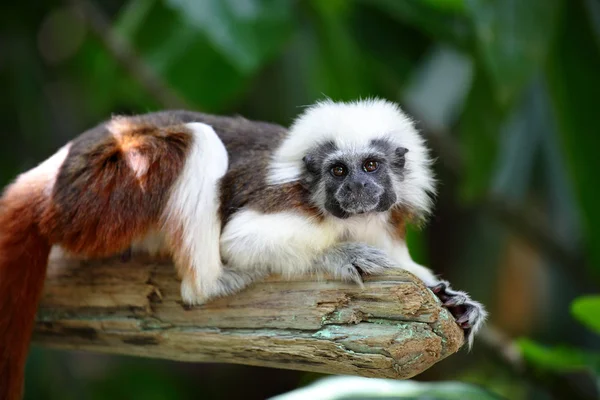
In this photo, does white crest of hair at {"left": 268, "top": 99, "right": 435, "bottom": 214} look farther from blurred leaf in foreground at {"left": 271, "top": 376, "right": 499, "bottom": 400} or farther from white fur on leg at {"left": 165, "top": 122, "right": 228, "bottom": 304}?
blurred leaf in foreground at {"left": 271, "top": 376, "right": 499, "bottom": 400}

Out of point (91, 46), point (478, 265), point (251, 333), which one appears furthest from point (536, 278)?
point (251, 333)

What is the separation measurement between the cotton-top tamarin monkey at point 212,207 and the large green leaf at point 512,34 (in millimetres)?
1067

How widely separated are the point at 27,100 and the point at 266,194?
3.74 metres

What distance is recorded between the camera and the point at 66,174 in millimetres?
→ 2719

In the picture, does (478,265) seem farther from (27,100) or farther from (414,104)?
(27,100)

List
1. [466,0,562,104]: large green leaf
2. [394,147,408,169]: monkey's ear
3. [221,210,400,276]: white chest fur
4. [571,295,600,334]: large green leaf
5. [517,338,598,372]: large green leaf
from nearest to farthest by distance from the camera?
1. [221,210,400,276]: white chest fur
2. [394,147,408,169]: monkey's ear
3. [571,295,600,334]: large green leaf
4. [517,338,598,372]: large green leaf
5. [466,0,562,104]: large green leaf

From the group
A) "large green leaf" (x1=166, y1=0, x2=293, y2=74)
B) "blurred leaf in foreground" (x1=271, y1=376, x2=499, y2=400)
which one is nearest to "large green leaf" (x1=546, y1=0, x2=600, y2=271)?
"blurred leaf in foreground" (x1=271, y1=376, x2=499, y2=400)

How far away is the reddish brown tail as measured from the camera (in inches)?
105

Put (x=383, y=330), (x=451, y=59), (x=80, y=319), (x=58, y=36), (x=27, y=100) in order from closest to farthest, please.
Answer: (x=383, y=330) → (x=80, y=319) → (x=27, y=100) → (x=451, y=59) → (x=58, y=36)

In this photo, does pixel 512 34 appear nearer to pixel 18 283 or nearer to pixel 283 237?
pixel 283 237

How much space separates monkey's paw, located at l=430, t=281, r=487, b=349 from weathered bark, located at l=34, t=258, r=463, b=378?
6 cm

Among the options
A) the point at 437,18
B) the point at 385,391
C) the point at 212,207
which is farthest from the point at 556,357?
the point at 437,18

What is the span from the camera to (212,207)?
2717 mm

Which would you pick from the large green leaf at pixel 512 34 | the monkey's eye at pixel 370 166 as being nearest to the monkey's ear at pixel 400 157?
the monkey's eye at pixel 370 166
